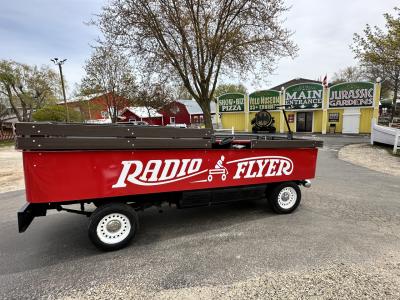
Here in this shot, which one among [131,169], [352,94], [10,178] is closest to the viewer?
[131,169]

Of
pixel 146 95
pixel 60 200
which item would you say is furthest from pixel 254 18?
pixel 60 200

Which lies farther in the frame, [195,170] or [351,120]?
[351,120]

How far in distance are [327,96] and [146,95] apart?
55.8ft

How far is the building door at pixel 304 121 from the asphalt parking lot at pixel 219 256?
2311 centimetres

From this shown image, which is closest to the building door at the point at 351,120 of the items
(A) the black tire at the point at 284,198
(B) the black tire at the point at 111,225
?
(A) the black tire at the point at 284,198

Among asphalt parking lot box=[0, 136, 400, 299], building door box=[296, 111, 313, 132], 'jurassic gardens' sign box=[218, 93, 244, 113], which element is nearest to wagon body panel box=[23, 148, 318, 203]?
asphalt parking lot box=[0, 136, 400, 299]

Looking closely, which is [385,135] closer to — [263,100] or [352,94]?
[352,94]

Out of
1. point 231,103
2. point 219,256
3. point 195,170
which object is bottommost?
point 219,256

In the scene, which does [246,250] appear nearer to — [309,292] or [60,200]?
[309,292]

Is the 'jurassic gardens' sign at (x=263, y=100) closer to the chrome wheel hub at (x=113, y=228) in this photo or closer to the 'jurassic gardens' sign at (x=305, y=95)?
the 'jurassic gardens' sign at (x=305, y=95)

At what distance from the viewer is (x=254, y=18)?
13.6 metres

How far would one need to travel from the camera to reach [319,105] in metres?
25.6

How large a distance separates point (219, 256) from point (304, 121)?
2620 cm

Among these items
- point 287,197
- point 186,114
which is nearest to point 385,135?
point 287,197
